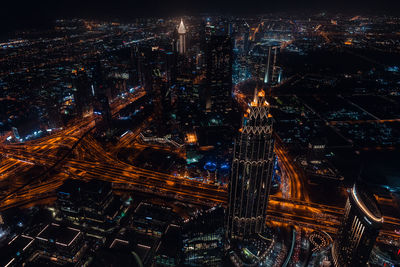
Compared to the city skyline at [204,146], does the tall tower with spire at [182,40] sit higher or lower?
higher

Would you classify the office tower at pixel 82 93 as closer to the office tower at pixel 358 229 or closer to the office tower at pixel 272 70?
the office tower at pixel 272 70

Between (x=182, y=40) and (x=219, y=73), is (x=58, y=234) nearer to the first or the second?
(x=219, y=73)

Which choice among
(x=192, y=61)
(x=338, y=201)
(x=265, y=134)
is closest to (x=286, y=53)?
(x=192, y=61)

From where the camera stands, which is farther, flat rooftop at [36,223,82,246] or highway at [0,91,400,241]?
highway at [0,91,400,241]

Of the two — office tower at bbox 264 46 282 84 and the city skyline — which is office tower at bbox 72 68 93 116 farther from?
office tower at bbox 264 46 282 84

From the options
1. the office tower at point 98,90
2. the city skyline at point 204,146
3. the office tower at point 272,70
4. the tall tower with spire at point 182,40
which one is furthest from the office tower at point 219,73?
the tall tower with spire at point 182,40

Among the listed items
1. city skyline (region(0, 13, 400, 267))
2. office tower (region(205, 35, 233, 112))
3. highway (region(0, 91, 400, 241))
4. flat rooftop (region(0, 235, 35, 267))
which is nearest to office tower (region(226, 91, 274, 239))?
city skyline (region(0, 13, 400, 267))

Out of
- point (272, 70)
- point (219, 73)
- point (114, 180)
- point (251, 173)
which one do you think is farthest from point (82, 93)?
point (272, 70)
